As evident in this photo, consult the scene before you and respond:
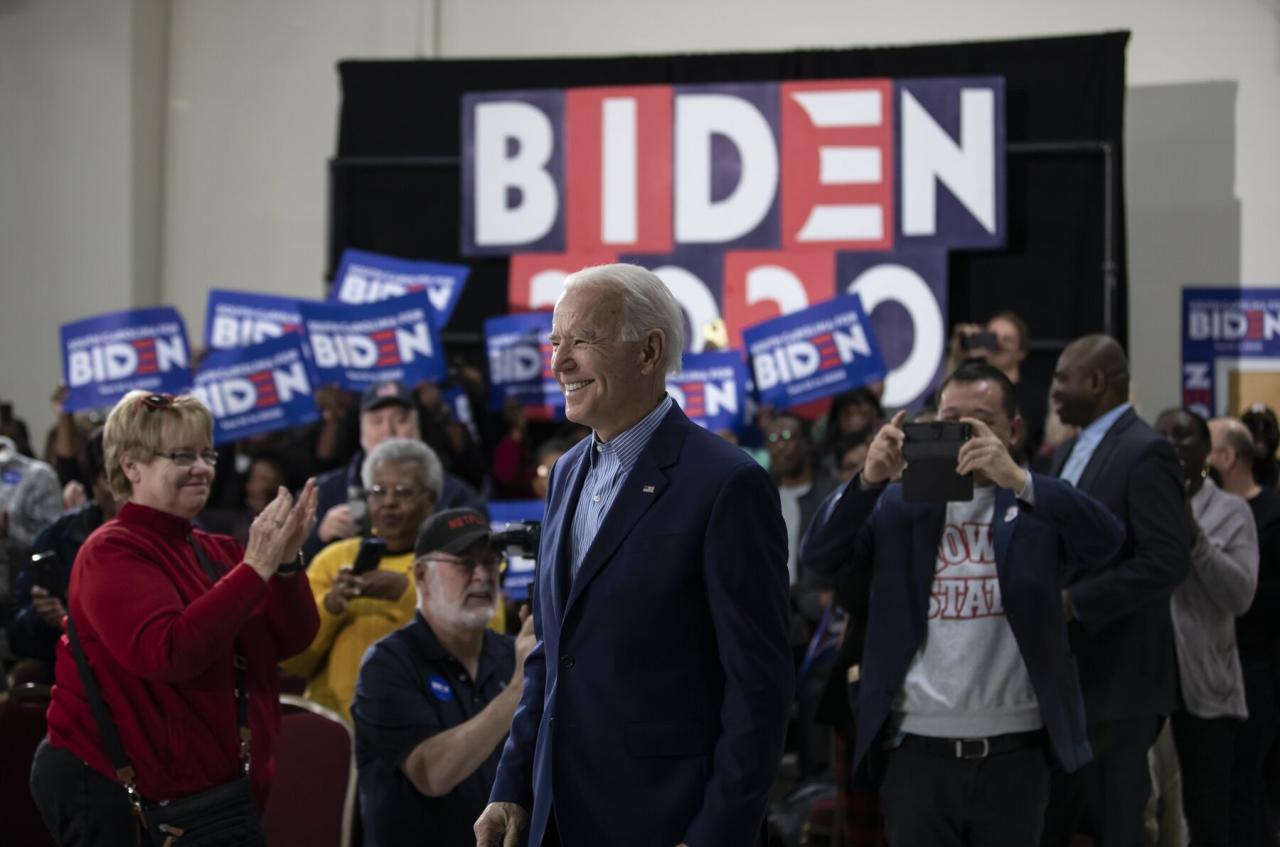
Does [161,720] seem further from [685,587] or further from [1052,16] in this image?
[1052,16]

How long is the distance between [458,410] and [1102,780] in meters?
4.83

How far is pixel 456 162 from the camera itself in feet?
35.2

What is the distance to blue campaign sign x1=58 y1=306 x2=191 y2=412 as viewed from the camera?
8297 mm

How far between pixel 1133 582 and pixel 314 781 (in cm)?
229

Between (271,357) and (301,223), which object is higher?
(301,223)

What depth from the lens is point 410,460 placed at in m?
5.39

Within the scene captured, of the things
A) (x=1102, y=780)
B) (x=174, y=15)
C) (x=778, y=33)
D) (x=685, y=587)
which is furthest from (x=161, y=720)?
(x=174, y=15)

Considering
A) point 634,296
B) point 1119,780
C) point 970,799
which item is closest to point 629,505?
point 634,296

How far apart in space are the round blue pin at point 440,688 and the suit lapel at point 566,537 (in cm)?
131

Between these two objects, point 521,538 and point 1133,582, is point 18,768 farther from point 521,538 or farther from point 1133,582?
point 1133,582

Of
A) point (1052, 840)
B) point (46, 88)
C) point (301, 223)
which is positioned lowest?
point (1052, 840)

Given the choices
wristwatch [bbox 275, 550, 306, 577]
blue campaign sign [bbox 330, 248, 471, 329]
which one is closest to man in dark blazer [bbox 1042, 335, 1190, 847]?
wristwatch [bbox 275, 550, 306, 577]

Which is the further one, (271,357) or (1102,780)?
(271,357)

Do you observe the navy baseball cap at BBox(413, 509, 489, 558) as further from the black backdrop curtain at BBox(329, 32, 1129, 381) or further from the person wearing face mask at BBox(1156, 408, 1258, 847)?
the black backdrop curtain at BBox(329, 32, 1129, 381)
